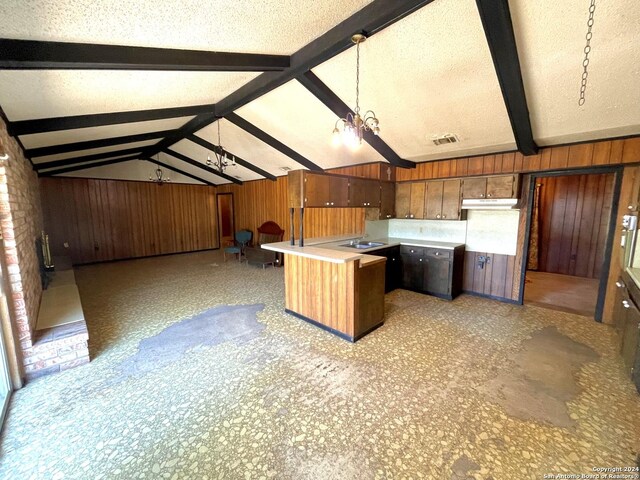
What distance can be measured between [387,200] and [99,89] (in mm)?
4140

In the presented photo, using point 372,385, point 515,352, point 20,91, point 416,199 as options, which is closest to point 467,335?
point 515,352

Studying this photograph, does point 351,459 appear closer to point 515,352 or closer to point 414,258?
point 515,352

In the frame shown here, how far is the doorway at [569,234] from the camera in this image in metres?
5.13

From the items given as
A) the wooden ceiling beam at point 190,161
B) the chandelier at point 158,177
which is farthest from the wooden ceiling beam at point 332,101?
the chandelier at point 158,177

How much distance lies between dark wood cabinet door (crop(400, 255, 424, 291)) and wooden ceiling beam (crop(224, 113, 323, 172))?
2.73m

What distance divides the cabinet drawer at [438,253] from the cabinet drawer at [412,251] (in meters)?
0.10

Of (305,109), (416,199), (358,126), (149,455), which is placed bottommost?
(149,455)

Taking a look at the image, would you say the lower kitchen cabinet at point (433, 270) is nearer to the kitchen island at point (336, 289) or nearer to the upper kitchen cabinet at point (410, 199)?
the upper kitchen cabinet at point (410, 199)

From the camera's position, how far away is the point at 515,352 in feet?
9.05

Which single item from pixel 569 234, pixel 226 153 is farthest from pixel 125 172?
pixel 569 234

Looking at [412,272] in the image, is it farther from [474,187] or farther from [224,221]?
[224,221]

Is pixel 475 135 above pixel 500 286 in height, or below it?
above

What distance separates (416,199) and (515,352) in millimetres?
2775

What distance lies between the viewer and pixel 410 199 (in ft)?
15.8
